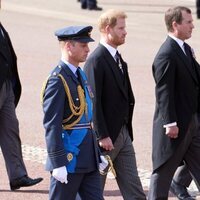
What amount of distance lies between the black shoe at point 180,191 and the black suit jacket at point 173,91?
0.79m

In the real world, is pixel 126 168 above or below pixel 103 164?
below

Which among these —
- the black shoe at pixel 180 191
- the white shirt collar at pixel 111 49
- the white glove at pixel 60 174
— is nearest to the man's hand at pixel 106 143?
the white shirt collar at pixel 111 49

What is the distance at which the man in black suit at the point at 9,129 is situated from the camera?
8.88 meters

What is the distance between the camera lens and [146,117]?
40.0 feet

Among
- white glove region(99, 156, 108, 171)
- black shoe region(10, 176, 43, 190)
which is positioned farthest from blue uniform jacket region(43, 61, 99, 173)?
black shoe region(10, 176, 43, 190)

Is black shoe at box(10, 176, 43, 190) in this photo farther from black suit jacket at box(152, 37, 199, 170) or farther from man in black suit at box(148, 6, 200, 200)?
black suit jacket at box(152, 37, 199, 170)

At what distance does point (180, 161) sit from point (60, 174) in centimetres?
181

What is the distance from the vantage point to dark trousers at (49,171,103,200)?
6.63 m

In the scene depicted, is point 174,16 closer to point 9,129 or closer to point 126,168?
point 126,168

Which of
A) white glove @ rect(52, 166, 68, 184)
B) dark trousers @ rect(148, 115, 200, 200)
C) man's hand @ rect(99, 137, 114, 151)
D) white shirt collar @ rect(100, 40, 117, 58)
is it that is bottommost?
dark trousers @ rect(148, 115, 200, 200)

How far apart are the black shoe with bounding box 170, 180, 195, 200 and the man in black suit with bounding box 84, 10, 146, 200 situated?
2.99 feet

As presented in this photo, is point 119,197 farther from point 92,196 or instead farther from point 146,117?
point 146,117

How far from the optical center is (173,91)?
776cm

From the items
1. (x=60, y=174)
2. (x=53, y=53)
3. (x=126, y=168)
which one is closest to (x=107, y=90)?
(x=126, y=168)
